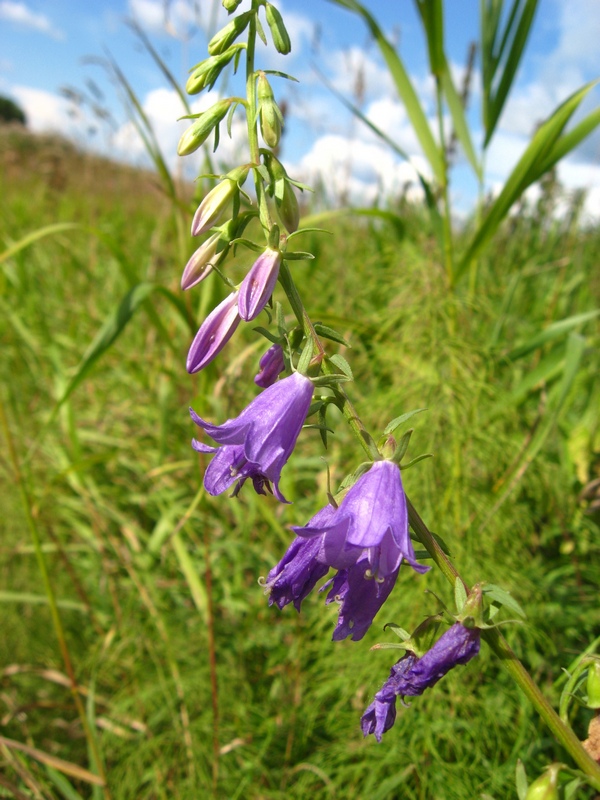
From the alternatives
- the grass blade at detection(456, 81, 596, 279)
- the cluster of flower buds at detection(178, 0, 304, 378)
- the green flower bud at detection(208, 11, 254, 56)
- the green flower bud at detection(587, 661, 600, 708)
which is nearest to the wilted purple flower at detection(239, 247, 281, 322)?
the cluster of flower buds at detection(178, 0, 304, 378)

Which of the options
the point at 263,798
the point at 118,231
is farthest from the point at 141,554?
the point at 118,231

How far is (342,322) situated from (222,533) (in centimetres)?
109

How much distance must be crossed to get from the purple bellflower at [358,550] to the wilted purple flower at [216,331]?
13.2 inches

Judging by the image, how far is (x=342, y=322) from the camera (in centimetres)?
212

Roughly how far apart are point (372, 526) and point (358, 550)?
0.07 metres

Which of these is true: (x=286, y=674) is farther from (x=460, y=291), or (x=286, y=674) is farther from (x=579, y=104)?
(x=579, y=104)

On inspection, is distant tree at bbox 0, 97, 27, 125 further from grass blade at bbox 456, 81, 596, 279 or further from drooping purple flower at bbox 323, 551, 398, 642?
drooping purple flower at bbox 323, 551, 398, 642

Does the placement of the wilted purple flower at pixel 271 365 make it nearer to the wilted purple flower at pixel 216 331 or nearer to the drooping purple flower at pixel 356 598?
the wilted purple flower at pixel 216 331

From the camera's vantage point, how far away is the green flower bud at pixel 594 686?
929 mm

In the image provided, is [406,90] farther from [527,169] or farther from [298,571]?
[298,571]

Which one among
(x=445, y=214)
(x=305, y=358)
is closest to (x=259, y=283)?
(x=305, y=358)

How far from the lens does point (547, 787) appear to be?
0.82 metres

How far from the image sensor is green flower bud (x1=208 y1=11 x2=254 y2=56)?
1.08m

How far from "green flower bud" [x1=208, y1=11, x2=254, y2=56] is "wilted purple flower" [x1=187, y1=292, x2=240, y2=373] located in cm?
43
